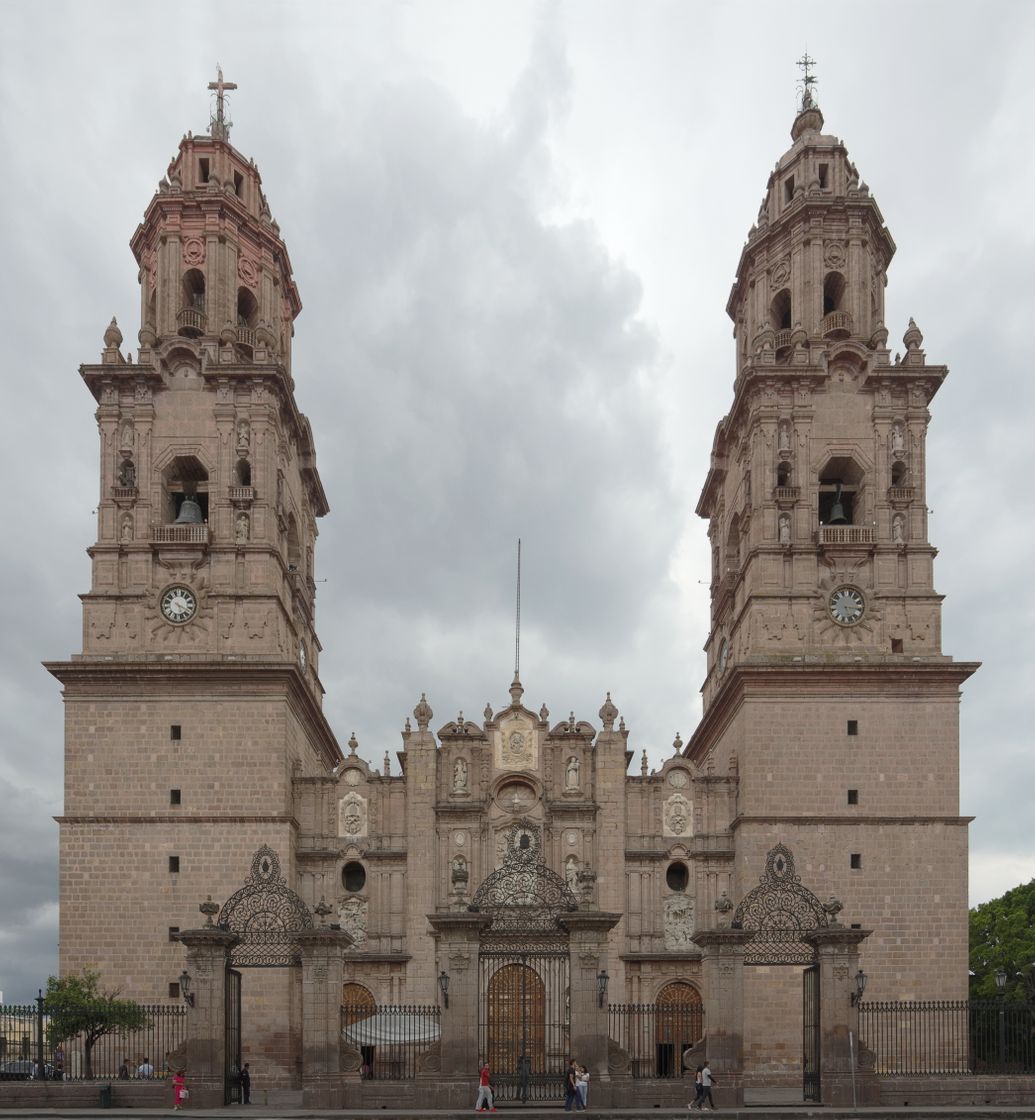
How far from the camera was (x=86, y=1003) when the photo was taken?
4575 cm

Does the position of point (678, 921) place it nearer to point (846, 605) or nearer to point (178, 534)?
point (846, 605)

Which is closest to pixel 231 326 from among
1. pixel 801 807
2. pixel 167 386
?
pixel 167 386

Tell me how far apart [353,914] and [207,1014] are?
1703 centimetres

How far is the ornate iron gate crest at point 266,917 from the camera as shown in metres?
39.4

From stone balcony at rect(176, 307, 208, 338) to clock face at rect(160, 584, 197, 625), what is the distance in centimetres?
1005

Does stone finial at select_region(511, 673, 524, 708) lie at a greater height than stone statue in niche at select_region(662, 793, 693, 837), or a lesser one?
greater

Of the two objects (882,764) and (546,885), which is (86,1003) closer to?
(546,885)

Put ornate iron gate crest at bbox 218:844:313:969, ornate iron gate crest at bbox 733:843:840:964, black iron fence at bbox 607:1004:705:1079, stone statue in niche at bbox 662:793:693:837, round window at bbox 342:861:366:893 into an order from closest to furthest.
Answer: ornate iron gate crest at bbox 733:843:840:964, ornate iron gate crest at bbox 218:844:313:969, black iron fence at bbox 607:1004:705:1079, round window at bbox 342:861:366:893, stone statue in niche at bbox 662:793:693:837

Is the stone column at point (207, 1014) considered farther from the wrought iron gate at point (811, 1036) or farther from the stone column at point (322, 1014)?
the wrought iron gate at point (811, 1036)

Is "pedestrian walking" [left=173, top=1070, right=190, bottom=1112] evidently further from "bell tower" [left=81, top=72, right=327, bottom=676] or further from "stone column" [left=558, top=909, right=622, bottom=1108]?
"bell tower" [left=81, top=72, right=327, bottom=676]

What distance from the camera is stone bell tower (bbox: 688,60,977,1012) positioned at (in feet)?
170

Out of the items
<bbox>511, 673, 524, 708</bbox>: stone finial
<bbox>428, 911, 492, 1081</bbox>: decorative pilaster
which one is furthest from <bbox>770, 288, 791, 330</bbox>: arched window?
<bbox>428, 911, 492, 1081</bbox>: decorative pilaster

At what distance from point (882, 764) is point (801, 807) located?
10.5 feet

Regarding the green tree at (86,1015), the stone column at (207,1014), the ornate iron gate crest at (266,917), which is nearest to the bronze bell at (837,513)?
the ornate iron gate crest at (266,917)
